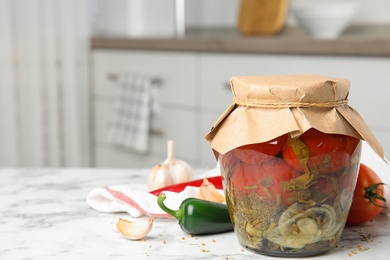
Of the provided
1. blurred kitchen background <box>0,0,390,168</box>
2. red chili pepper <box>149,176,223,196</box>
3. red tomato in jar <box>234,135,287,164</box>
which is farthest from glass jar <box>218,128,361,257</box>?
Answer: blurred kitchen background <box>0,0,390,168</box>

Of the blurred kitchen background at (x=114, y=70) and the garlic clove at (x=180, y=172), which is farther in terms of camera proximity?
the blurred kitchen background at (x=114, y=70)

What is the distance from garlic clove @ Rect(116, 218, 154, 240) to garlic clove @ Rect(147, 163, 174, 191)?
Result: 0.25 meters

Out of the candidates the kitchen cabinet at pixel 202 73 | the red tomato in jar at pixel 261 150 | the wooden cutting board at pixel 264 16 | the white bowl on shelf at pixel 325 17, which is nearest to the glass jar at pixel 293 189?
the red tomato in jar at pixel 261 150

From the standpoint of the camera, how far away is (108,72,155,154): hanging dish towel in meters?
3.56

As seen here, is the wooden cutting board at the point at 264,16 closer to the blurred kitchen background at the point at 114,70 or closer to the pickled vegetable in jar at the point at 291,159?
the blurred kitchen background at the point at 114,70

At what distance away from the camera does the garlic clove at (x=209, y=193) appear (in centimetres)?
114

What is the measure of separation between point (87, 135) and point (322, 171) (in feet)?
10.4

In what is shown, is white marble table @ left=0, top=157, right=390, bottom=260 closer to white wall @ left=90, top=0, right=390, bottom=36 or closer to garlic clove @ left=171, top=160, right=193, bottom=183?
garlic clove @ left=171, top=160, right=193, bottom=183

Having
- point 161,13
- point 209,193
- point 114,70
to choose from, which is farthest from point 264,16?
point 209,193

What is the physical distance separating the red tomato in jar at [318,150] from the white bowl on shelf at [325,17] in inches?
85.5

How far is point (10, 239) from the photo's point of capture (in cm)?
100

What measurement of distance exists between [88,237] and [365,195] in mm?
426

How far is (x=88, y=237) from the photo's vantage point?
3.30 ft

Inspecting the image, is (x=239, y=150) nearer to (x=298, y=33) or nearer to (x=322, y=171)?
(x=322, y=171)
